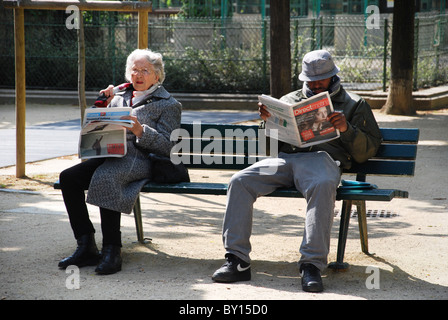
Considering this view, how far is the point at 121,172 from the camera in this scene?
484 cm

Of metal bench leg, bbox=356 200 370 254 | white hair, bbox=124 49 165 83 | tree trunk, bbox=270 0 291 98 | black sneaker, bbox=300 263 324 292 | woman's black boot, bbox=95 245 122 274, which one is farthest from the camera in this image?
tree trunk, bbox=270 0 291 98

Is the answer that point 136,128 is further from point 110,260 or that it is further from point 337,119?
point 337,119

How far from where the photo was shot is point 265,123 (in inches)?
194

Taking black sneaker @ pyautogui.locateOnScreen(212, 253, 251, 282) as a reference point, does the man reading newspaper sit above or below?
above

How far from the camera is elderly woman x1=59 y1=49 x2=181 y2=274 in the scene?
477 cm

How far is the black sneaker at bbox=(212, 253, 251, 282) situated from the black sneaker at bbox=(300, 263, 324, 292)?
36 cm

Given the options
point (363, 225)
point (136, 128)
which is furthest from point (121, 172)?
point (363, 225)

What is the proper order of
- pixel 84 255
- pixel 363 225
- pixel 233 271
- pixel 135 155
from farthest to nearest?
pixel 363 225
pixel 135 155
pixel 84 255
pixel 233 271

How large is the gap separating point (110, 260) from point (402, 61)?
9834 millimetres

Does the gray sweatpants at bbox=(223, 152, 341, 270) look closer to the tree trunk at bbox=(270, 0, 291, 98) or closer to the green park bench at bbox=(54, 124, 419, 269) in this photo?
the green park bench at bbox=(54, 124, 419, 269)

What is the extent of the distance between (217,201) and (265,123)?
240cm

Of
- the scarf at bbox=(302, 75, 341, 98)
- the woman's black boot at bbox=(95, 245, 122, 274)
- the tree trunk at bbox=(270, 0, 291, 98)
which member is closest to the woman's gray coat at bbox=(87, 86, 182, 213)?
the woman's black boot at bbox=(95, 245, 122, 274)

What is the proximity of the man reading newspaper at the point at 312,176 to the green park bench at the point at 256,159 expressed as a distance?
0.15 m

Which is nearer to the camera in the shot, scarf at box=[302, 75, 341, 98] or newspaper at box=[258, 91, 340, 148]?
newspaper at box=[258, 91, 340, 148]
